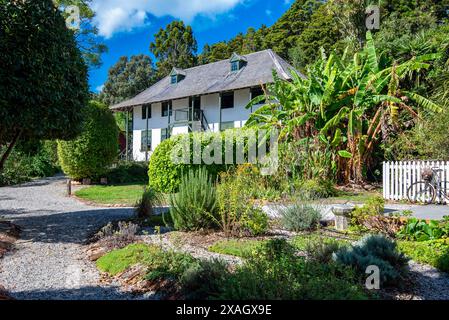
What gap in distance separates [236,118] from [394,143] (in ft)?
49.2

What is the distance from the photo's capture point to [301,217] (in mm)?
7176

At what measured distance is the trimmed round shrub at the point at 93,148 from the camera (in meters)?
17.7

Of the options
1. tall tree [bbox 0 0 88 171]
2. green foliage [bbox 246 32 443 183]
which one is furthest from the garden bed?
green foliage [bbox 246 32 443 183]

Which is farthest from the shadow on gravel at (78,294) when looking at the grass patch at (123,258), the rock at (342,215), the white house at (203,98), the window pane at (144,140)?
the window pane at (144,140)

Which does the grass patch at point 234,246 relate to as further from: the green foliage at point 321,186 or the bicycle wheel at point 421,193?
the bicycle wheel at point 421,193

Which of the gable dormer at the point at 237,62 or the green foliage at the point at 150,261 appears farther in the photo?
the gable dormer at the point at 237,62

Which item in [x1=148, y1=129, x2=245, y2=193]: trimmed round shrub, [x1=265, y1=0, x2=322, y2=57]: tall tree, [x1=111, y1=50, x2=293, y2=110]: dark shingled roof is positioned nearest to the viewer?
[x1=148, y1=129, x2=245, y2=193]: trimmed round shrub

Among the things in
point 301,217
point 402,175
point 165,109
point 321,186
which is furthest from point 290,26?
point 301,217

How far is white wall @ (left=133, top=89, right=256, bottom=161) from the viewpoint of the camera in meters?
27.3

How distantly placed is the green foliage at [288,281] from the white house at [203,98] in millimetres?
20051

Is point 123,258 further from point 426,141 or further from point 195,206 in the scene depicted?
point 426,141

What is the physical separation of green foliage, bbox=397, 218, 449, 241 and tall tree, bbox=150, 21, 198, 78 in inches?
1779

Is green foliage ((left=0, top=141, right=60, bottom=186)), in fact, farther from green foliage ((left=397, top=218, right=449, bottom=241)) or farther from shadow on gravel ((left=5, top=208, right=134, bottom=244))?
green foliage ((left=397, top=218, right=449, bottom=241))

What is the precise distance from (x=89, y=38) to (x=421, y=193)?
82.6 feet
